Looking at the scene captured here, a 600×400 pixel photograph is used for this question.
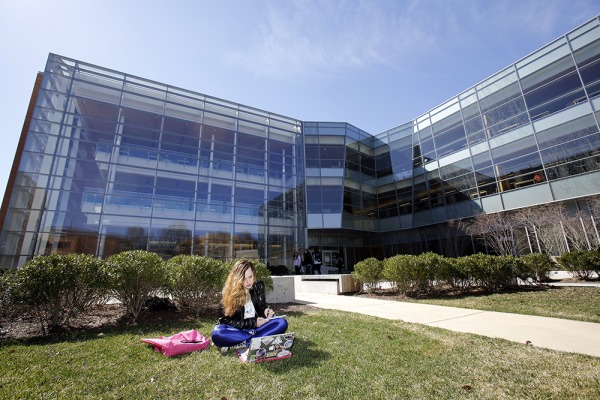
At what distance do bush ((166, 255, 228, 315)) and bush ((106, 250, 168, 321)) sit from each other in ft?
1.07

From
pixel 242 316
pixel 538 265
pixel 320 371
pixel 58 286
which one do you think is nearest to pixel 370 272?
pixel 538 265

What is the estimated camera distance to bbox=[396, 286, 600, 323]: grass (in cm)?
604

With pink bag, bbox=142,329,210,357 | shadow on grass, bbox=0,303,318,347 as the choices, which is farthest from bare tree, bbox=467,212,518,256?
pink bag, bbox=142,329,210,357

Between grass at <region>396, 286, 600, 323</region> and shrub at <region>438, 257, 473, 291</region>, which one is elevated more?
shrub at <region>438, 257, 473, 291</region>

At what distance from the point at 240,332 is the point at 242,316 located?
23 centimetres

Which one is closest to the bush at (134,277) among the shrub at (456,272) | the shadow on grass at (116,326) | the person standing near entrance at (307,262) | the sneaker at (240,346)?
the shadow on grass at (116,326)

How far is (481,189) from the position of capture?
2067 centimetres

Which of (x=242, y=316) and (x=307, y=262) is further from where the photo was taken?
(x=307, y=262)

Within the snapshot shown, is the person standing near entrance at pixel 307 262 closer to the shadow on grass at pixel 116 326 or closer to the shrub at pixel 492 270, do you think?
the shrub at pixel 492 270

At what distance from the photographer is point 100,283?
18.6 feet

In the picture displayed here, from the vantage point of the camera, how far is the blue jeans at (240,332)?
379 cm

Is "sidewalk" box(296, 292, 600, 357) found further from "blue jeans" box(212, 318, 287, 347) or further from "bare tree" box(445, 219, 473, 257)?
"bare tree" box(445, 219, 473, 257)

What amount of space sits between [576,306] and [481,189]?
634 inches

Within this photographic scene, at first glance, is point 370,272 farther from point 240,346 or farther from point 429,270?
point 240,346
